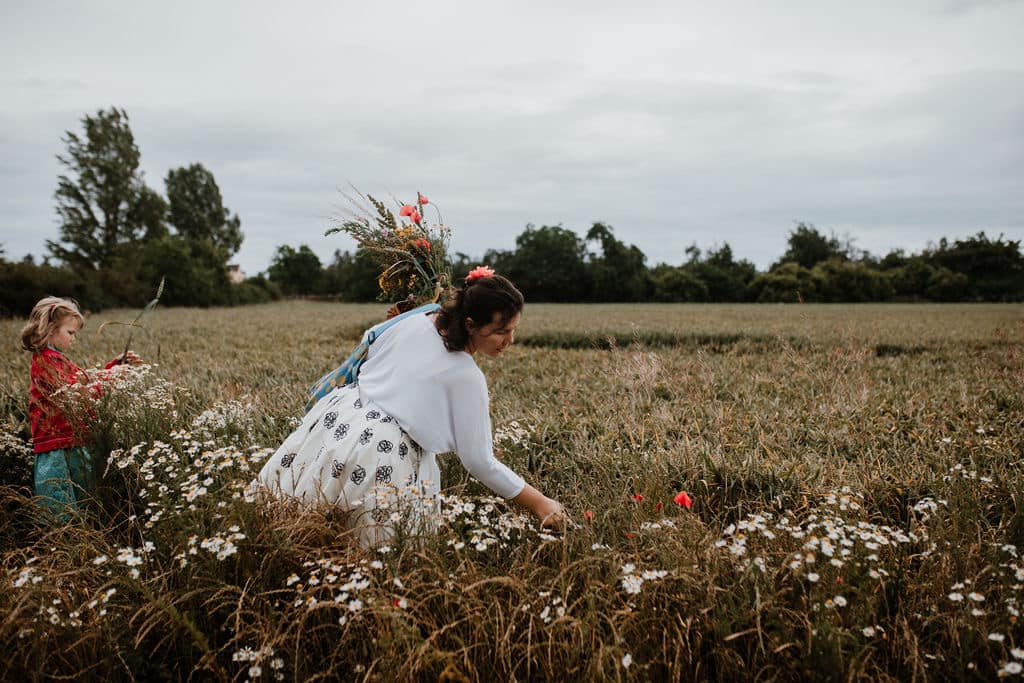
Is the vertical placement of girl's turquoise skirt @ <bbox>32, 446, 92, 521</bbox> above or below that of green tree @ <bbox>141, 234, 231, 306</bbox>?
below

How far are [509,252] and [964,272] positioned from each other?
44780 millimetres

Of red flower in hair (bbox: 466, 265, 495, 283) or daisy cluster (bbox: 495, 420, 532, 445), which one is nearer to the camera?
red flower in hair (bbox: 466, 265, 495, 283)

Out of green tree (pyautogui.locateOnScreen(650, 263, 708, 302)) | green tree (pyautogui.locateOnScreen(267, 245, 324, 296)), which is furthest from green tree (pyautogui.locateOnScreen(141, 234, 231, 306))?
green tree (pyautogui.locateOnScreen(650, 263, 708, 302))

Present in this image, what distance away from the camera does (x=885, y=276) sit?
49938mm

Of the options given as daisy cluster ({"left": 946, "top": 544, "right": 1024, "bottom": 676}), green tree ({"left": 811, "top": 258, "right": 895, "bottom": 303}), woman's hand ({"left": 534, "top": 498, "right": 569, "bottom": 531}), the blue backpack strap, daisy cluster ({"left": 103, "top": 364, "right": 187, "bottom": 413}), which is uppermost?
green tree ({"left": 811, "top": 258, "right": 895, "bottom": 303})

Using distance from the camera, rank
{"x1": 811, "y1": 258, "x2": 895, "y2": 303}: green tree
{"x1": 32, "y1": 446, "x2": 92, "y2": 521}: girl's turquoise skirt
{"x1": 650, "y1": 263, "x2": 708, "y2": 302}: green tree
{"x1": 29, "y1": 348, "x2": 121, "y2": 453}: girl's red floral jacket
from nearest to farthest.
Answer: {"x1": 32, "y1": 446, "x2": 92, "y2": 521}: girl's turquoise skirt < {"x1": 29, "y1": 348, "x2": 121, "y2": 453}: girl's red floral jacket < {"x1": 811, "y1": 258, "x2": 895, "y2": 303}: green tree < {"x1": 650, "y1": 263, "x2": 708, "y2": 302}: green tree

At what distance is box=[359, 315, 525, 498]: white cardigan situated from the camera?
251cm

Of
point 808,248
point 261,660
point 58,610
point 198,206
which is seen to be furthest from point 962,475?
point 808,248

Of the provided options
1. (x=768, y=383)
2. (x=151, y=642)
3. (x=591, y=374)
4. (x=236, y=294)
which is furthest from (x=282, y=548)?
(x=236, y=294)

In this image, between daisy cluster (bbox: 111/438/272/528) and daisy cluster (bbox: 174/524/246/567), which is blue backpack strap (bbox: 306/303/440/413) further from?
daisy cluster (bbox: 174/524/246/567)

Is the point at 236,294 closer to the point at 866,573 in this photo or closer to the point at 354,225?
the point at 354,225

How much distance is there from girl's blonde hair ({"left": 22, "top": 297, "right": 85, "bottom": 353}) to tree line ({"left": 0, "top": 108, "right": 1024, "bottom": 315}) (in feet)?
76.4

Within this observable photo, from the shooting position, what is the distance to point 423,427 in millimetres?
2555

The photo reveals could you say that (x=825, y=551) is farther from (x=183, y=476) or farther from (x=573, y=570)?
(x=183, y=476)
